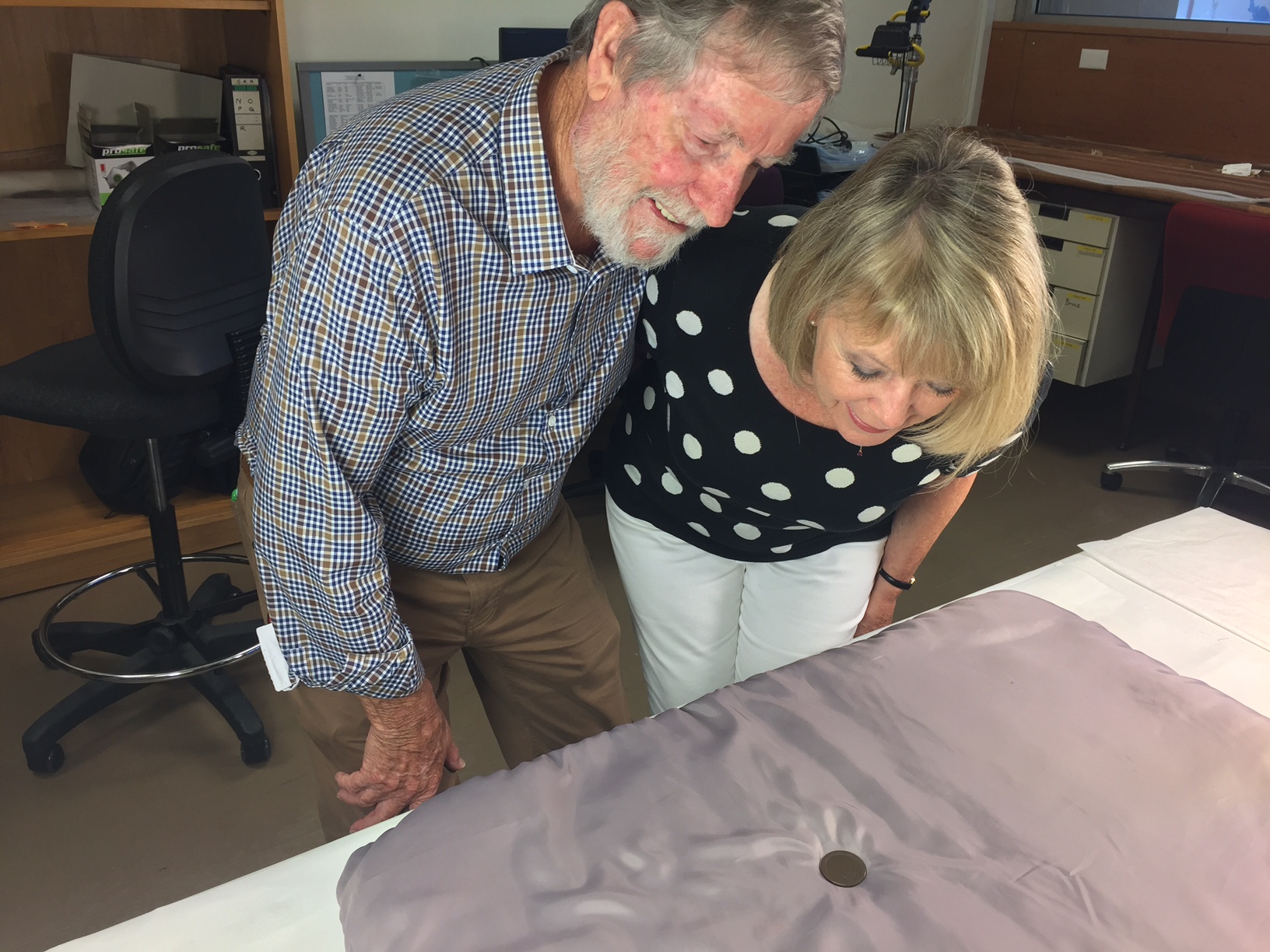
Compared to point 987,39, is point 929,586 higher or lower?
lower

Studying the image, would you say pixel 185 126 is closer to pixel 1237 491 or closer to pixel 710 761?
pixel 710 761

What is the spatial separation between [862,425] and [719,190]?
1.08 feet

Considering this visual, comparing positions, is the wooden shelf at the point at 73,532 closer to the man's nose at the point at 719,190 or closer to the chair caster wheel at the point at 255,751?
the chair caster wheel at the point at 255,751

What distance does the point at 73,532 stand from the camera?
2.56m

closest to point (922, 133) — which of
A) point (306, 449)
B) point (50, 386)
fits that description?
point (306, 449)

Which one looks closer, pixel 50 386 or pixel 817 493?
pixel 817 493

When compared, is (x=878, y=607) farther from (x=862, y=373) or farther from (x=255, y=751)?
(x=255, y=751)

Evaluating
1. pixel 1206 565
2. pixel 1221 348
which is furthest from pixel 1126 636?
pixel 1221 348

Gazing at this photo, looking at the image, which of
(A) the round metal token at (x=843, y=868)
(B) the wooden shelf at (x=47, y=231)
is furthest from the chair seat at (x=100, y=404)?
(A) the round metal token at (x=843, y=868)

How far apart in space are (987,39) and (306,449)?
13.4ft

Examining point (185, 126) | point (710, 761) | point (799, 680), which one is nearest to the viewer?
point (710, 761)

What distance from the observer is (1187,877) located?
3.25 ft

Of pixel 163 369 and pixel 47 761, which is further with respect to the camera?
pixel 47 761

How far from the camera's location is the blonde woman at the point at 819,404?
1.07m
